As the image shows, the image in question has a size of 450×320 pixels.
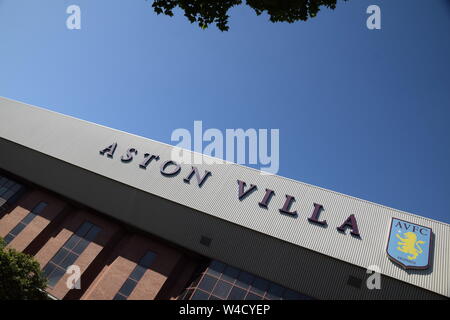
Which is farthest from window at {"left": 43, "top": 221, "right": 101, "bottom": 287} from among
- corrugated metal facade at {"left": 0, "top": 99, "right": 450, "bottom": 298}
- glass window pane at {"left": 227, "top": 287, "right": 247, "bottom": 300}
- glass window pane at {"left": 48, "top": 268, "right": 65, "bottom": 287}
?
glass window pane at {"left": 227, "top": 287, "right": 247, "bottom": 300}

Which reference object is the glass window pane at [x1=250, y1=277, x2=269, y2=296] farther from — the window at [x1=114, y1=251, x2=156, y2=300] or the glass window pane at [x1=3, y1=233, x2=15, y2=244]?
the glass window pane at [x1=3, y1=233, x2=15, y2=244]

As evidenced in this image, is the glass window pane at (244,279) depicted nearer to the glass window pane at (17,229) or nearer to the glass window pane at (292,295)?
the glass window pane at (292,295)

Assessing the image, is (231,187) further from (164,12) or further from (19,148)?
(19,148)

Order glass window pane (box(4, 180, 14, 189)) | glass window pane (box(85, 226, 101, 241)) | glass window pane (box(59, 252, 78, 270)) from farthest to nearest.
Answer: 1. glass window pane (box(4, 180, 14, 189))
2. glass window pane (box(85, 226, 101, 241))
3. glass window pane (box(59, 252, 78, 270))

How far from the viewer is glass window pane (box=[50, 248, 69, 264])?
2638 cm

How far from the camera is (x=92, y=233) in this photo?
28156 mm

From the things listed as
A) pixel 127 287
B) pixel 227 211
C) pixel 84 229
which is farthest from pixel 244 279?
pixel 84 229

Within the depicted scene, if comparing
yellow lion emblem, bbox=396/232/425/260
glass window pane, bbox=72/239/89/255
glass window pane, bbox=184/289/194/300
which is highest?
yellow lion emblem, bbox=396/232/425/260

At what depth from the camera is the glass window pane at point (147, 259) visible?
25.6m

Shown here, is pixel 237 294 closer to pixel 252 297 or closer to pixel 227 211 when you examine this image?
pixel 252 297

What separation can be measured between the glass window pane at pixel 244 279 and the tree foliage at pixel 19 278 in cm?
1514

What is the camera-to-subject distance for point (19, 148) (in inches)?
1248

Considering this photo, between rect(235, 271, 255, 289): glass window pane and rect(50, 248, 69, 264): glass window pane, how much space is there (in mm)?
16768

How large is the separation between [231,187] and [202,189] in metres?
2.71
